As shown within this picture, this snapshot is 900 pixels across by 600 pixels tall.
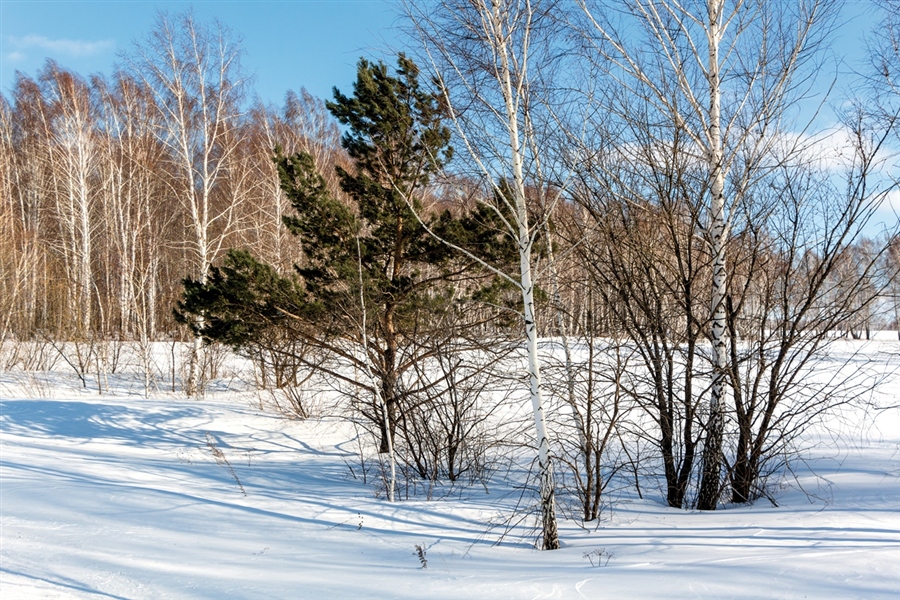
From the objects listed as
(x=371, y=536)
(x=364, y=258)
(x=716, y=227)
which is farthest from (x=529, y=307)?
(x=364, y=258)

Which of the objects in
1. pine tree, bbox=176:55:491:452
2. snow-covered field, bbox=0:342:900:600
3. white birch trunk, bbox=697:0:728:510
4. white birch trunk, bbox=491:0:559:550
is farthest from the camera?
pine tree, bbox=176:55:491:452

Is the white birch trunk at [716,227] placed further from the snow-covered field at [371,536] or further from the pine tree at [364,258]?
the pine tree at [364,258]

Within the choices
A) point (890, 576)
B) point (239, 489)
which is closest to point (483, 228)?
point (239, 489)

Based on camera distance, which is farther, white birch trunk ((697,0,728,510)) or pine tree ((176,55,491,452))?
pine tree ((176,55,491,452))

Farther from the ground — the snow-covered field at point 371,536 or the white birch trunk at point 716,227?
the white birch trunk at point 716,227

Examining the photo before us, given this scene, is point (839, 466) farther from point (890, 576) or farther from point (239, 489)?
point (239, 489)

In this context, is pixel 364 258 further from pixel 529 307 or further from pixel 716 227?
pixel 716 227

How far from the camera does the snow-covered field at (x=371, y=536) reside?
14.5 ft

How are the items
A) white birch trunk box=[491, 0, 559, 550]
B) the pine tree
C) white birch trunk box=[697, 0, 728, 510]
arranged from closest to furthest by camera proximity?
1. white birch trunk box=[491, 0, 559, 550]
2. white birch trunk box=[697, 0, 728, 510]
3. the pine tree

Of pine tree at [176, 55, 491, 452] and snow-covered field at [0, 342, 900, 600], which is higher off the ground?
pine tree at [176, 55, 491, 452]

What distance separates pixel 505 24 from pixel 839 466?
7402 millimetres

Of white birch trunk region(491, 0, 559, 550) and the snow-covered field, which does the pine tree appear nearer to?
the snow-covered field

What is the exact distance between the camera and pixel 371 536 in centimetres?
673

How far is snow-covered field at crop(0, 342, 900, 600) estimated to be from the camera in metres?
4.43
